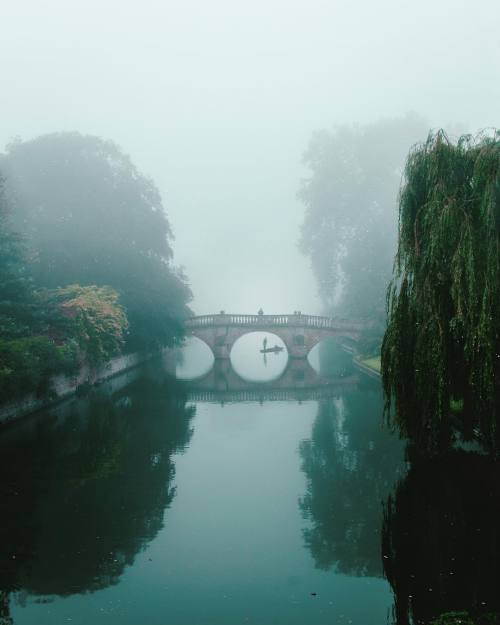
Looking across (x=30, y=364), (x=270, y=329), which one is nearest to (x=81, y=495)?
(x=30, y=364)

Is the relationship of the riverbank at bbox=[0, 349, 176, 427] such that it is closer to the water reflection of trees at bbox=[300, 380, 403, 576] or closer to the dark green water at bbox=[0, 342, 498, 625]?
the dark green water at bbox=[0, 342, 498, 625]

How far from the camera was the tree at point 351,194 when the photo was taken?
159ft

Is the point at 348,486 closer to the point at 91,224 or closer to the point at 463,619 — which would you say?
the point at 463,619

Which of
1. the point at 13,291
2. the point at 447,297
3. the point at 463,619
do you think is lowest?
the point at 463,619

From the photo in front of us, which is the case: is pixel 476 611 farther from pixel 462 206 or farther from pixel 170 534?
pixel 462 206

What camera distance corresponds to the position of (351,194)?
52.2 meters

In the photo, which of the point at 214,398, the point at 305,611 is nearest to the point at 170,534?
the point at 305,611

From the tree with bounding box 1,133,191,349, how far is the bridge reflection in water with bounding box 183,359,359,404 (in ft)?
20.4

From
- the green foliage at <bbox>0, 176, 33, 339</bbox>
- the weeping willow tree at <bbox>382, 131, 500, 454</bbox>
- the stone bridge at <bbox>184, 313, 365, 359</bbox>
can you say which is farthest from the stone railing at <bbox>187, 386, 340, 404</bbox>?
the weeping willow tree at <bbox>382, 131, 500, 454</bbox>

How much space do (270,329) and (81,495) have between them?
3414 centimetres

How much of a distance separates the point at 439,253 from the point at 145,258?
3063cm

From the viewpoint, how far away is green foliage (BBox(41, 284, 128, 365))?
25.2 meters

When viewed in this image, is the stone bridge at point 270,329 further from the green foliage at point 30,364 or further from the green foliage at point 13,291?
the green foliage at point 13,291

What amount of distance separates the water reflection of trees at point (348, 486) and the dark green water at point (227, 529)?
43 mm
